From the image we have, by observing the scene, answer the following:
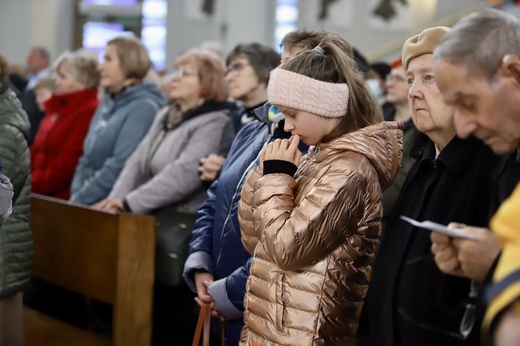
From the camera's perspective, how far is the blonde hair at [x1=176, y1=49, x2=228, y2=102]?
4980 mm

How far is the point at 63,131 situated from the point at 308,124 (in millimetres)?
3693

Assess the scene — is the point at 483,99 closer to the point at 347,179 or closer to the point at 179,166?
the point at 347,179

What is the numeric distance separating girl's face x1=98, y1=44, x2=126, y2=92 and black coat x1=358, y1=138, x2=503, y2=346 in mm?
3560

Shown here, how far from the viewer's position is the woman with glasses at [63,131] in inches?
239

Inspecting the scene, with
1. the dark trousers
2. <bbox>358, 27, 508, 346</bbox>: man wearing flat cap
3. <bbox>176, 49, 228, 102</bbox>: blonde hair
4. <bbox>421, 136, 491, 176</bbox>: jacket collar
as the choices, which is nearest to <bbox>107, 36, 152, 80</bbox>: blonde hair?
<bbox>176, 49, 228, 102</bbox>: blonde hair

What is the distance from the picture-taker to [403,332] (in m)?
2.37

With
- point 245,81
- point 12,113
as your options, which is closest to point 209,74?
point 245,81

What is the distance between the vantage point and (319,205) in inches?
98.7

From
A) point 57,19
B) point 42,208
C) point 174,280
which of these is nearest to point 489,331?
point 174,280

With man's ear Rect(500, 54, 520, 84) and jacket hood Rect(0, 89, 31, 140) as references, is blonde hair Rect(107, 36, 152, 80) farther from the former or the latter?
man's ear Rect(500, 54, 520, 84)

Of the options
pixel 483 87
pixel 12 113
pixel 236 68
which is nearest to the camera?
pixel 483 87

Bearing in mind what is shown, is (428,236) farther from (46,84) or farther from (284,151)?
(46,84)

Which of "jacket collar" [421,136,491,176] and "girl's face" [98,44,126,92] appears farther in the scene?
"girl's face" [98,44,126,92]

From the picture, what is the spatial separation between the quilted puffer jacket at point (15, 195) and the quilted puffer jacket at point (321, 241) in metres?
1.88
